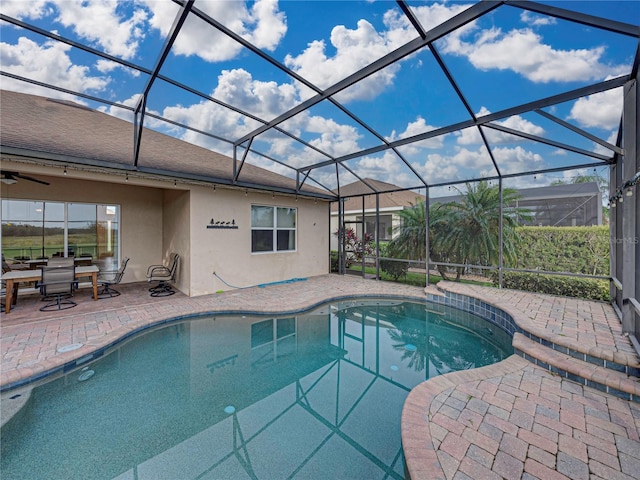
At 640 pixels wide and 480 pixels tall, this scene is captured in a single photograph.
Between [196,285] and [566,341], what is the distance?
756cm

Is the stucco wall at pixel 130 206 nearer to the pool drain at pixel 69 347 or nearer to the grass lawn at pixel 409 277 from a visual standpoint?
the pool drain at pixel 69 347

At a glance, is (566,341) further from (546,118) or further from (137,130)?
(137,130)

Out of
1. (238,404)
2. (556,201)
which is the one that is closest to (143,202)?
(238,404)

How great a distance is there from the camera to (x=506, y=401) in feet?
9.52

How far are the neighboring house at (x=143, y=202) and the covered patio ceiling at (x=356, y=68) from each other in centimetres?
91

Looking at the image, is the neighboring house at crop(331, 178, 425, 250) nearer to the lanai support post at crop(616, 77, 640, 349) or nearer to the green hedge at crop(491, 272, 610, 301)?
the green hedge at crop(491, 272, 610, 301)

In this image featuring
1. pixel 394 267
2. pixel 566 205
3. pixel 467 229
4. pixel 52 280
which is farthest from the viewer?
pixel 394 267

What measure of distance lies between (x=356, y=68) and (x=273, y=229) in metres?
5.88

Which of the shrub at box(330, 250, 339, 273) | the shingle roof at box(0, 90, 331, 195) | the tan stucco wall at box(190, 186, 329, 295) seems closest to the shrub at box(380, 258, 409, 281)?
the shrub at box(330, 250, 339, 273)

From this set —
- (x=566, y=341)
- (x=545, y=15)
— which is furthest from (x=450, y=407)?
(x=545, y=15)

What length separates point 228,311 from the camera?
6344 millimetres

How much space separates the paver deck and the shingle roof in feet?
10.2

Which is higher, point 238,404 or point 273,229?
point 273,229

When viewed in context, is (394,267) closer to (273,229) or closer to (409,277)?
(409,277)
